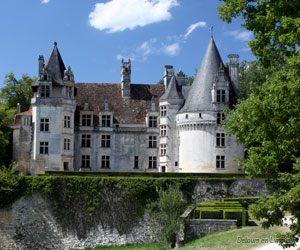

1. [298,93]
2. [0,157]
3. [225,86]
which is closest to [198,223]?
[298,93]

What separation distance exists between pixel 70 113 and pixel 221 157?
1245 centimetres

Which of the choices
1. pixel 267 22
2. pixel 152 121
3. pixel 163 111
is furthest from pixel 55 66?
pixel 267 22

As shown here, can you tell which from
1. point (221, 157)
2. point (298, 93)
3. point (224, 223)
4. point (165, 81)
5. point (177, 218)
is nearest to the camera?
point (298, 93)

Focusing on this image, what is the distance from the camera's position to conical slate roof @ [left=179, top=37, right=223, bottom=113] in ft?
119

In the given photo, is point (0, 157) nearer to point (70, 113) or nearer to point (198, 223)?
point (70, 113)

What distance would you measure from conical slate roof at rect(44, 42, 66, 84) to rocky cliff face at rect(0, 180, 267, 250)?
1177 cm

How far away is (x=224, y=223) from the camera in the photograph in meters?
21.7

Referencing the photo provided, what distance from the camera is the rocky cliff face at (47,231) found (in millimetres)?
28000

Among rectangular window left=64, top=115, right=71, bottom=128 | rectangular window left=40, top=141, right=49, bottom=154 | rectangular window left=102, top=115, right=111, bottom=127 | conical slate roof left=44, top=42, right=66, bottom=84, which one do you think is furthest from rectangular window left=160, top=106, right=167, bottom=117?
rectangular window left=40, top=141, right=49, bottom=154

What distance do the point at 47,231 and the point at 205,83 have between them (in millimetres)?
16857

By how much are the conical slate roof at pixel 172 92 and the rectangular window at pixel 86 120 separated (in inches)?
243

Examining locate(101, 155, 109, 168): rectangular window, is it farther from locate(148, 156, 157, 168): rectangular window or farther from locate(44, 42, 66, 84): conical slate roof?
locate(44, 42, 66, 84): conical slate roof

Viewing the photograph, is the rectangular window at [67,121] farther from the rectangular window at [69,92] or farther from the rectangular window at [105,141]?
the rectangular window at [105,141]

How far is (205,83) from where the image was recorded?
121 feet
